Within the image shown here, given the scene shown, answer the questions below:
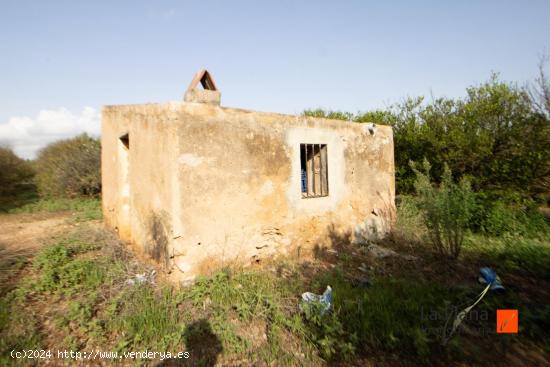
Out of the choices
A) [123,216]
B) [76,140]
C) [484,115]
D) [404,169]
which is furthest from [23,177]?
[484,115]

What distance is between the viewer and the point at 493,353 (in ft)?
8.71

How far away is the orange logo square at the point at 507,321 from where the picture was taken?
2.94 metres

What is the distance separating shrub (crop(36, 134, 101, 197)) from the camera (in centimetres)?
1088

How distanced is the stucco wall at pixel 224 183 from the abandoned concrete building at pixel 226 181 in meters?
0.01

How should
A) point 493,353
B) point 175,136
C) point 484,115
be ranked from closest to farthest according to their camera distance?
point 493,353
point 175,136
point 484,115

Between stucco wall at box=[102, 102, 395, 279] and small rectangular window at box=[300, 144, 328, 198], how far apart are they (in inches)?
4.5

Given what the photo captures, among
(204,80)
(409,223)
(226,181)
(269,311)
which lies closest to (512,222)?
(409,223)

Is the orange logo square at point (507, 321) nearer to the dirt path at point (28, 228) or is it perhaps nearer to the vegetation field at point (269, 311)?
the vegetation field at point (269, 311)

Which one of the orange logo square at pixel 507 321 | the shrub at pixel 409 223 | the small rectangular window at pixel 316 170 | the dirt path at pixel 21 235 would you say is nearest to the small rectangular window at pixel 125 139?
the dirt path at pixel 21 235

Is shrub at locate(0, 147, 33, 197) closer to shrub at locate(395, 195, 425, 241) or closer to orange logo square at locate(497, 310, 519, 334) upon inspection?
shrub at locate(395, 195, 425, 241)

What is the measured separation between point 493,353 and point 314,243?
8.98 ft

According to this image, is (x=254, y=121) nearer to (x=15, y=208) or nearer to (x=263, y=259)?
(x=263, y=259)

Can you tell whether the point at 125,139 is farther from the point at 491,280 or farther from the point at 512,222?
the point at 512,222

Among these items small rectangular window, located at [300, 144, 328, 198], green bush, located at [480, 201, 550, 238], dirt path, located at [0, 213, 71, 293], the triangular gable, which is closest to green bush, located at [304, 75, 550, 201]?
green bush, located at [480, 201, 550, 238]
